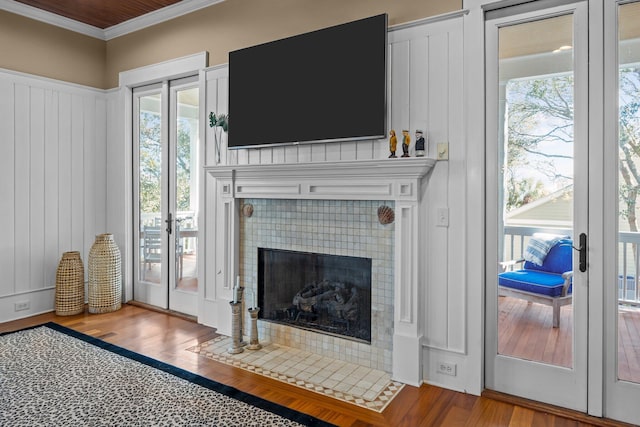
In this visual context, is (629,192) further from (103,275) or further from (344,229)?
(103,275)

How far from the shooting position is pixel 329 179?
3.02 metres

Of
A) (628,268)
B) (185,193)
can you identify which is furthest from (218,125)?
(628,268)

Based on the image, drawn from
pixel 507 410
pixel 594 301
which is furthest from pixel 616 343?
pixel 507 410

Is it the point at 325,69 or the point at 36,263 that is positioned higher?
the point at 325,69

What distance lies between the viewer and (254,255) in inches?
139

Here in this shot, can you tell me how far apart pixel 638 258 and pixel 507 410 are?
1114 millimetres

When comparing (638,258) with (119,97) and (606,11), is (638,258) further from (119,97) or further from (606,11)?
(119,97)

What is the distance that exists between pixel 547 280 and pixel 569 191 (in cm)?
55

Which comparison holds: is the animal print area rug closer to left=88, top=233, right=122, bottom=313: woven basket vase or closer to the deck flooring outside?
left=88, top=233, right=122, bottom=313: woven basket vase

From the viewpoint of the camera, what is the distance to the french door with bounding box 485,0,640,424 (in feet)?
7.45

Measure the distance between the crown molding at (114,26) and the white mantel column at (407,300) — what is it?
2.62 metres

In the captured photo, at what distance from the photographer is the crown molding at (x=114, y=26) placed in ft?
12.8

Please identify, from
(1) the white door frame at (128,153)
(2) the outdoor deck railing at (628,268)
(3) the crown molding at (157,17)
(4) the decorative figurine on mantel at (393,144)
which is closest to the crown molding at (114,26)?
(3) the crown molding at (157,17)

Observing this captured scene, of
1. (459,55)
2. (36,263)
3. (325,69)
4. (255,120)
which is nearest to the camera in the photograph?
(459,55)
